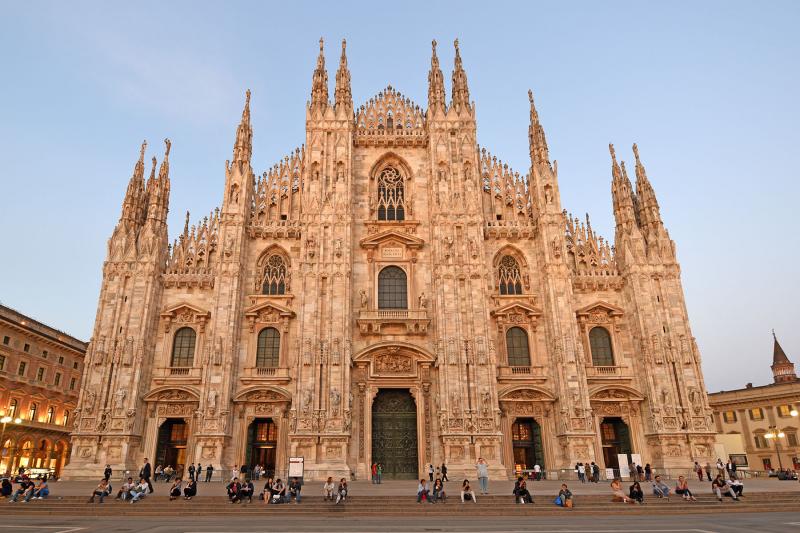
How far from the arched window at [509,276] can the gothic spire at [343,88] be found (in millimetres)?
14883

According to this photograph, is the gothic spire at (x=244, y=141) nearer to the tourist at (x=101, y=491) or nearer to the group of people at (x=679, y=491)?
the tourist at (x=101, y=491)

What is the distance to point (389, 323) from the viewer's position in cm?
3084

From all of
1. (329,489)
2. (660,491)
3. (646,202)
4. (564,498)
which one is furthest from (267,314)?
(646,202)

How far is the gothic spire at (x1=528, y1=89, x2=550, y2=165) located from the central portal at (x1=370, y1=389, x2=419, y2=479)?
17.6 metres

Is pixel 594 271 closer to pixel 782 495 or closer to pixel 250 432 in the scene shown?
pixel 782 495

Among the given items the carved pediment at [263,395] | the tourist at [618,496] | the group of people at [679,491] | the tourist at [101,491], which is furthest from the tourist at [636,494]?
the tourist at [101,491]

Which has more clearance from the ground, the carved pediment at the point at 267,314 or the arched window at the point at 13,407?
the carved pediment at the point at 267,314

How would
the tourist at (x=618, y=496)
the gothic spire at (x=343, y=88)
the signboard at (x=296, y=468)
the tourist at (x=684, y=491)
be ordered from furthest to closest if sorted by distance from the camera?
the gothic spire at (x=343, y=88) < the signboard at (x=296, y=468) < the tourist at (x=684, y=491) < the tourist at (x=618, y=496)

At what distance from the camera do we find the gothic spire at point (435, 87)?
36.1 m

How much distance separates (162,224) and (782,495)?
114 feet

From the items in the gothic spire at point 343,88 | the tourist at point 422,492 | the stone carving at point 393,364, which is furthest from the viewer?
the gothic spire at point 343,88

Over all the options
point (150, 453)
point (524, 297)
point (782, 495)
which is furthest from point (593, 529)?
point (150, 453)

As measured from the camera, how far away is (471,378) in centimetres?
2930

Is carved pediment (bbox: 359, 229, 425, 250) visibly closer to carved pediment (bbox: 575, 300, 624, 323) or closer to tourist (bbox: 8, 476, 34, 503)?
carved pediment (bbox: 575, 300, 624, 323)
